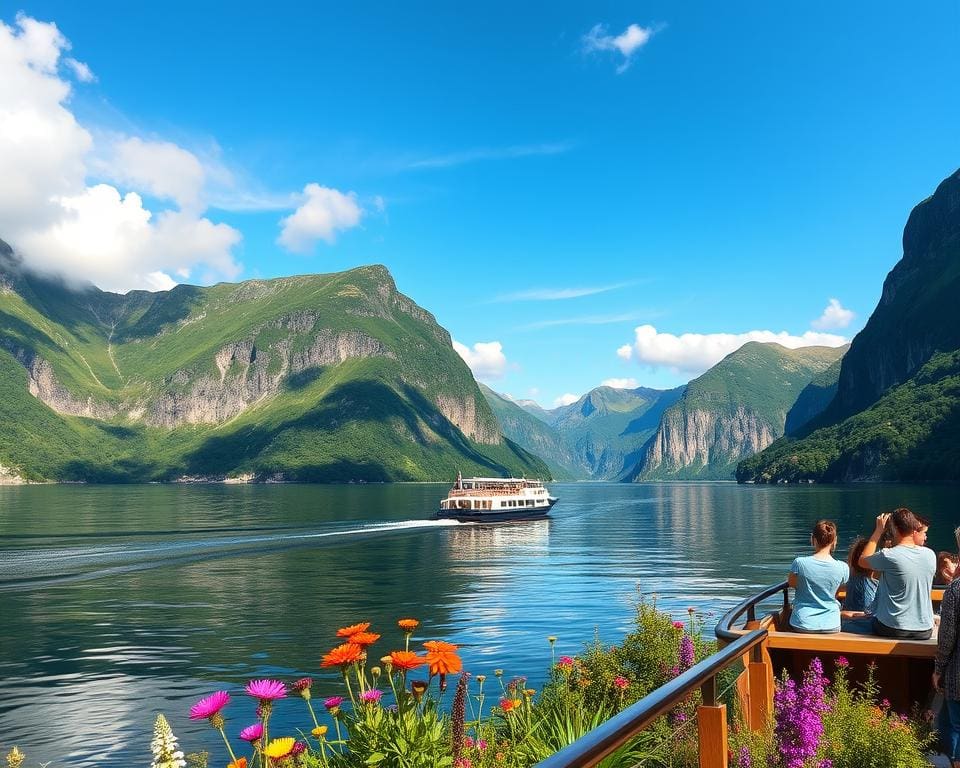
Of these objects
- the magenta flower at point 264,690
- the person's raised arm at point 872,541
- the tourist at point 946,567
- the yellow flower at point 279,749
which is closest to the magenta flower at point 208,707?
the magenta flower at point 264,690

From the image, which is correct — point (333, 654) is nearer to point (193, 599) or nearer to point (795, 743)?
point (795, 743)

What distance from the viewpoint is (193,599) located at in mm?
42281

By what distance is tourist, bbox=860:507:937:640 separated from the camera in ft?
34.5

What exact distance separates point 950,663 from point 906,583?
104 inches

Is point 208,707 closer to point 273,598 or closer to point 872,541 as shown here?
point 872,541

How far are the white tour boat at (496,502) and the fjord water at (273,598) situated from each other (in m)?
11.8

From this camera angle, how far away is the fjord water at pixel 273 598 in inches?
910

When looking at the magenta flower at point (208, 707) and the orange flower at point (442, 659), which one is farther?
the orange flower at point (442, 659)

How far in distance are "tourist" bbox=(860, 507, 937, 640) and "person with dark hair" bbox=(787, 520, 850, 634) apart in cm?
59

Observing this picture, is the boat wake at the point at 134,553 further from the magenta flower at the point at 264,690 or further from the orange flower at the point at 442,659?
the orange flower at the point at 442,659

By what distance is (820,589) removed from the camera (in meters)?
10.9

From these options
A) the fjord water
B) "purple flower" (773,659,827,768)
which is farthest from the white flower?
the fjord water

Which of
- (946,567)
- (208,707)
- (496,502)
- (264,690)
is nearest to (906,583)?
(946,567)

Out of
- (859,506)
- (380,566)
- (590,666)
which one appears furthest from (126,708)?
(859,506)
